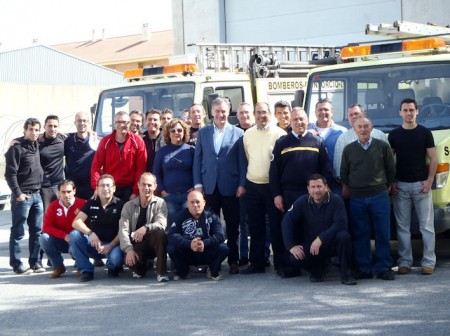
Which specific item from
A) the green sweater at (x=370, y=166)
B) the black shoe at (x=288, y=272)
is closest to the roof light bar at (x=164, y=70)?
the green sweater at (x=370, y=166)

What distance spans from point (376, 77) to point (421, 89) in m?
Answer: 0.63

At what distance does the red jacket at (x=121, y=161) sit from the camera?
1030 cm

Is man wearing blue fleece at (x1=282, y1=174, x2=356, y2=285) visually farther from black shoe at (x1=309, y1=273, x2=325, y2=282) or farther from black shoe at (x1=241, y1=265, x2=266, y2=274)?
black shoe at (x1=241, y1=265, x2=266, y2=274)

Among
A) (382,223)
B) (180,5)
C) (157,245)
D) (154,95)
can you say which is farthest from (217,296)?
(180,5)

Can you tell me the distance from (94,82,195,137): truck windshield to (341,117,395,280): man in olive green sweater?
4057mm

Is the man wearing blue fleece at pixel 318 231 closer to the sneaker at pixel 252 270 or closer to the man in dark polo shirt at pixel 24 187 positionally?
the sneaker at pixel 252 270

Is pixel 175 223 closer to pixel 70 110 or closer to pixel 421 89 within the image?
pixel 421 89

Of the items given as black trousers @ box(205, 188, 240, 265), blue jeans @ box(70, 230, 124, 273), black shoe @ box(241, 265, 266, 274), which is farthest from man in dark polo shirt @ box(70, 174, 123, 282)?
black shoe @ box(241, 265, 266, 274)

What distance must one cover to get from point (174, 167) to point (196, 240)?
1048 mm

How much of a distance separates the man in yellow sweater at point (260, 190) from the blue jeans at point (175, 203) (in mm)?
808

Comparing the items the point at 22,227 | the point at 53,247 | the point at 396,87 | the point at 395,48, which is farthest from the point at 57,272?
the point at 395,48

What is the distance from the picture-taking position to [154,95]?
516 inches

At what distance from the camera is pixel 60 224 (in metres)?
10.4

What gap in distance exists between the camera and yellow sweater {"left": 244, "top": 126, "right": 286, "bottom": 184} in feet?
32.0
